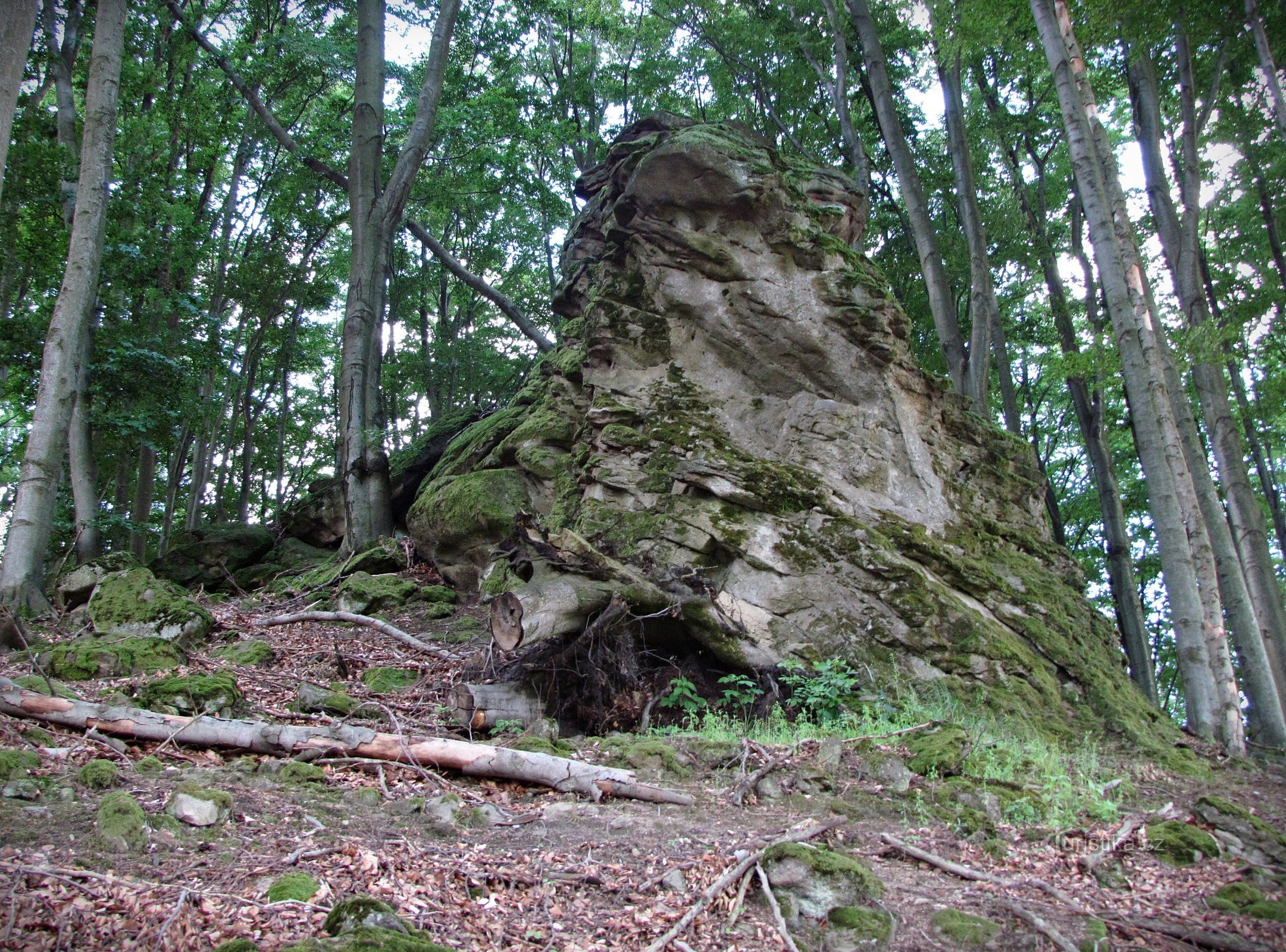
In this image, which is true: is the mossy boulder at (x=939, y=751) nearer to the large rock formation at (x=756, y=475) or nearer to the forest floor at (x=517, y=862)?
the forest floor at (x=517, y=862)

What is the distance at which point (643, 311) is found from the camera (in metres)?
11.0

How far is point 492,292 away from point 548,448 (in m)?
6.02

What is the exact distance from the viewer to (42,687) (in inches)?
226

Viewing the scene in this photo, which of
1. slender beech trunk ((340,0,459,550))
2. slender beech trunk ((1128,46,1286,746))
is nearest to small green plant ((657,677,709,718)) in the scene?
slender beech trunk ((340,0,459,550))

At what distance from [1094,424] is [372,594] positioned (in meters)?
13.0

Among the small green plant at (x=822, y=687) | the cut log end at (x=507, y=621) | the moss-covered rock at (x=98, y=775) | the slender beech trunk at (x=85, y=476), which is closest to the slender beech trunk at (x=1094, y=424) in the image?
the small green plant at (x=822, y=687)

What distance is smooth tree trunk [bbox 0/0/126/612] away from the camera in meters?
9.32

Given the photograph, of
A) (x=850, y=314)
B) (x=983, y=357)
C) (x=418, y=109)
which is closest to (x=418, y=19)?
(x=418, y=109)

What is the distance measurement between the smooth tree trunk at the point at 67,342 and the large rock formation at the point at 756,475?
15.5ft

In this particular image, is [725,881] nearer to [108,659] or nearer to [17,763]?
[17,763]

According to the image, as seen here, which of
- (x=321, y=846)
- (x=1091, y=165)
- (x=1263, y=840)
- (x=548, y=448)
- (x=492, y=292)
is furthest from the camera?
(x=492, y=292)

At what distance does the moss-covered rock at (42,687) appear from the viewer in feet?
18.2

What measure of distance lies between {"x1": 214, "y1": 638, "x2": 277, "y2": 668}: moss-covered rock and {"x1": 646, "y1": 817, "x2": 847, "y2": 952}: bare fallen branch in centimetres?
594

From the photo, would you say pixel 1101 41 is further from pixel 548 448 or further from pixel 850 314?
pixel 548 448
